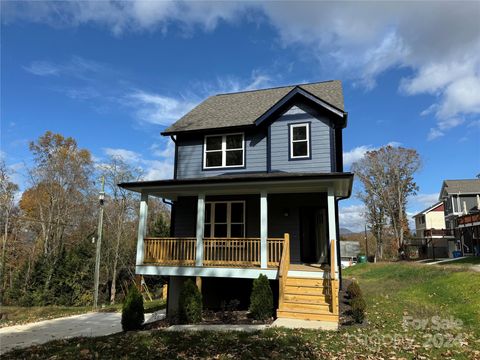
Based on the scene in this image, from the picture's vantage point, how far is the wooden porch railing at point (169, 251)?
1179cm

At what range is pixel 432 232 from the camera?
113 ft

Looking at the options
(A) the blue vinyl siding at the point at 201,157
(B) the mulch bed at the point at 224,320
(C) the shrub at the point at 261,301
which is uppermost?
(A) the blue vinyl siding at the point at 201,157

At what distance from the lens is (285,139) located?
13.7 metres

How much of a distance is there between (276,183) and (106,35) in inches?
405

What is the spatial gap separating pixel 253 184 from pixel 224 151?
3.66 m

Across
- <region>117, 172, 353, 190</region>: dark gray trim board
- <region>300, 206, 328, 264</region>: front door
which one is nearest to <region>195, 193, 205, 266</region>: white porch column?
<region>117, 172, 353, 190</region>: dark gray trim board

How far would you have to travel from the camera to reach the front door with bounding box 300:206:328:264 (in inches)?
522

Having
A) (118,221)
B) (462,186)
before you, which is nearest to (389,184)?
(462,186)

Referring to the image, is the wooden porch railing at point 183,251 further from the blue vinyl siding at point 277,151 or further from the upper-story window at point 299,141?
the upper-story window at point 299,141

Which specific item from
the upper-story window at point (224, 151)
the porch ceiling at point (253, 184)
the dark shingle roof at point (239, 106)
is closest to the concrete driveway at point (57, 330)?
the porch ceiling at point (253, 184)

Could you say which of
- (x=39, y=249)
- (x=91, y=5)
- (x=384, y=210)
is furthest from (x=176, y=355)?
(x=384, y=210)

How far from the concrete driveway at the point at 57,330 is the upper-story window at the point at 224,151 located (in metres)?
6.48

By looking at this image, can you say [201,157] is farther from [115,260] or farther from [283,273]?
[115,260]

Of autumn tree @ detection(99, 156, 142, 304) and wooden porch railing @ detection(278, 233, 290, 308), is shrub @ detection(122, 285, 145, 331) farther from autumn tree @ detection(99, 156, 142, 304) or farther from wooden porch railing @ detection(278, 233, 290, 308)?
autumn tree @ detection(99, 156, 142, 304)
